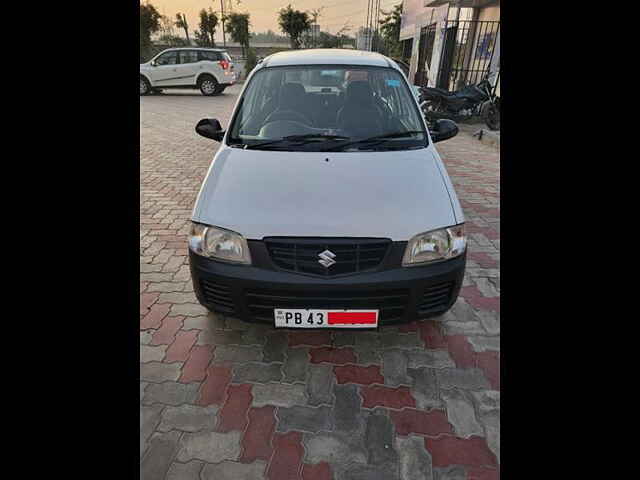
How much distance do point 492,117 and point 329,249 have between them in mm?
7954

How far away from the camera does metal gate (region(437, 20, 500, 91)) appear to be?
9.53m

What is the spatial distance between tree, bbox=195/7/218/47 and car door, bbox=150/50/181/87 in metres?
16.1

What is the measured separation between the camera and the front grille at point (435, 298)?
1825 millimetres

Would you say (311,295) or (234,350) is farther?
(234,350)

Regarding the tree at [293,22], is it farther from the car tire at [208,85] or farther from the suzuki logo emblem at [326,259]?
the suzuki logo emblem at [326,259]

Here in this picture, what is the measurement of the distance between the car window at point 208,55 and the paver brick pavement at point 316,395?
499 inches

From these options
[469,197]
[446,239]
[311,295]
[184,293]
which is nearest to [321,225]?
[311,295]

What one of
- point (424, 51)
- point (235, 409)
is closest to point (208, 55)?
point (424, 51)

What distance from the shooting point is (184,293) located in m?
2.68

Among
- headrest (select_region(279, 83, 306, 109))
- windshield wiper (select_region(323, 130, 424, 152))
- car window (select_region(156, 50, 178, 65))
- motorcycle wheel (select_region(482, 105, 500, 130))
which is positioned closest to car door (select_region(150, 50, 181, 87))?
car window (select_region(156, 50, 178, 65))

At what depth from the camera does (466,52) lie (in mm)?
10586

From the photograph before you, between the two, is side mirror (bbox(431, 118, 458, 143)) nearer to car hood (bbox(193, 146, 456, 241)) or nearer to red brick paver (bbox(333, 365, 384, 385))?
car hood (bbox(193, 146, 456, 241))
